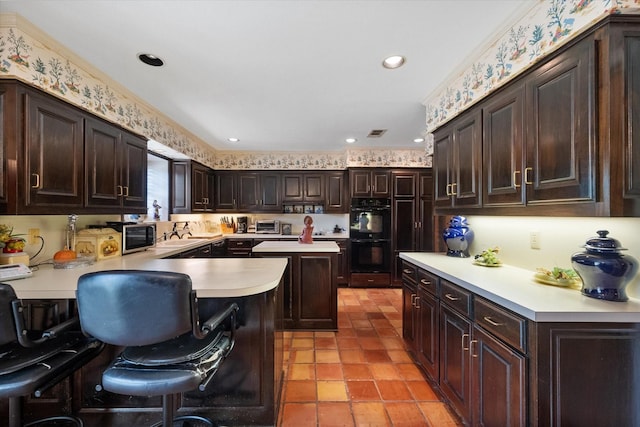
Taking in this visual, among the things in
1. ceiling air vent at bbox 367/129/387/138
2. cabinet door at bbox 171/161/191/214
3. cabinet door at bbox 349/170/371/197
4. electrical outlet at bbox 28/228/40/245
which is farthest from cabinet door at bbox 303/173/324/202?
electrical outlet at bbox 28/228/40/245

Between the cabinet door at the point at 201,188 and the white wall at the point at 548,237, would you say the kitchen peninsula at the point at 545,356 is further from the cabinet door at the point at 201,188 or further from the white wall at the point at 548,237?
the cabinet door at the point at 201,188

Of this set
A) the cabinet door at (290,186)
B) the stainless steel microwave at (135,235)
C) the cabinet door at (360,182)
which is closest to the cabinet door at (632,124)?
the stainless steel microwave at (135,235)

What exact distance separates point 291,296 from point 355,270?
2047 mm

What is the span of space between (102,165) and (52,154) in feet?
1.46

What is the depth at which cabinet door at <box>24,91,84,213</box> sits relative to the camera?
5.56ft

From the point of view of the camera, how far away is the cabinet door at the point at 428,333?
6.28 feet

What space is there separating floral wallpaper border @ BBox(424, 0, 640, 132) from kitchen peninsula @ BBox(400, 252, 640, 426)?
122 cm

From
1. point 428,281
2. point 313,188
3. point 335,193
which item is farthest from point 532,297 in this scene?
point 313,188

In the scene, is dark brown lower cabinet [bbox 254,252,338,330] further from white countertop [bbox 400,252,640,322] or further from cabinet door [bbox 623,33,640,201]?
cabinet door [bbox 623,33,640,201]

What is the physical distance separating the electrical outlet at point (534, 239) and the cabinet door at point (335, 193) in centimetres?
349

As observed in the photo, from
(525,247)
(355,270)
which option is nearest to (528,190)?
(525,247)

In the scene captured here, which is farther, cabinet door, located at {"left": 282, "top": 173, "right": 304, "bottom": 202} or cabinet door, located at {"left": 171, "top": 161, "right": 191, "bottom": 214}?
cabinet door, located at {"left": 282, "top": 173, "right": 304, "bottom": 202}

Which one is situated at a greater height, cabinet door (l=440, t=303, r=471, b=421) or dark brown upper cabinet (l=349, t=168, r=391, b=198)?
dark brown upper cabinet (l=349, t=168, r=391, b=198)

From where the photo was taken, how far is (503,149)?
66.4 inches
